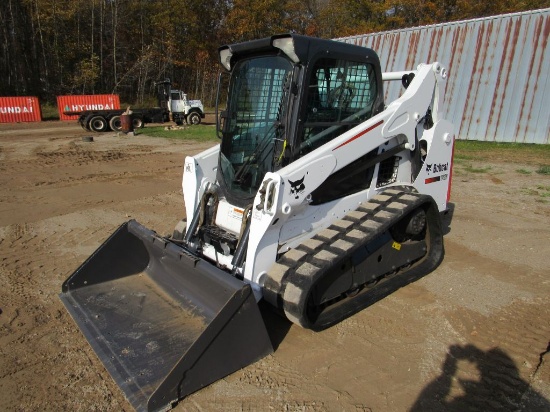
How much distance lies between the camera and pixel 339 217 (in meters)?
3.85

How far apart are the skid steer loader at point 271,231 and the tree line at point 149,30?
31359 mm

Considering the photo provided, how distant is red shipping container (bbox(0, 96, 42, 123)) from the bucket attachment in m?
24.3

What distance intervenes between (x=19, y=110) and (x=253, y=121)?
2510 cm

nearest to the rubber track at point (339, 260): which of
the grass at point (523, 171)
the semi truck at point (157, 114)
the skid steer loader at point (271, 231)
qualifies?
the skid steer loader at point (271, 231)

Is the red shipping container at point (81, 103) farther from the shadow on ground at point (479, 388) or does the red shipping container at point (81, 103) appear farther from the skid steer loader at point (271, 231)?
the shadow on ground at point (479, 388)

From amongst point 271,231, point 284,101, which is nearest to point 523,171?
point 284,101

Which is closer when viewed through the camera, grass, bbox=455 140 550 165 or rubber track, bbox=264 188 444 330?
rubber track, bbox=264 188 444 330

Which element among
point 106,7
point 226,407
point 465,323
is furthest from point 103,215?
point 106,7

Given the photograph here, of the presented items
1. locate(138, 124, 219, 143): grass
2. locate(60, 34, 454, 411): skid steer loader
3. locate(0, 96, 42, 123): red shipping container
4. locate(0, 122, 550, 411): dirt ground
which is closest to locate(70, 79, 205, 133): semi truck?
locate(138, 124, 219, 143): grass

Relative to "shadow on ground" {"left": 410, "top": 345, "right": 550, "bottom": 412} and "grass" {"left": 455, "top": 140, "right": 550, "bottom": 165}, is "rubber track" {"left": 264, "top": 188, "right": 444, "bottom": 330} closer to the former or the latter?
"shadow on ground" {"left": 410, "top": 345, "right": 550, "bottom": 412}

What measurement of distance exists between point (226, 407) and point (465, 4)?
38054mm

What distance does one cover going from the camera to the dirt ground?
2.68 metres

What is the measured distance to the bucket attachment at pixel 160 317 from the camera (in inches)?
104

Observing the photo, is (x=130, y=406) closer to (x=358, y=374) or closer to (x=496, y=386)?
(x=358, y=374)
